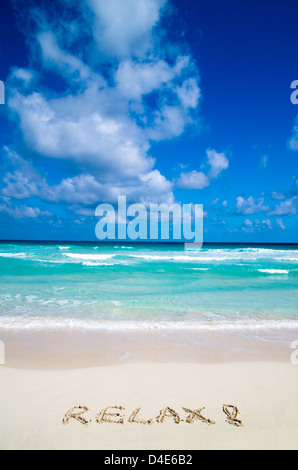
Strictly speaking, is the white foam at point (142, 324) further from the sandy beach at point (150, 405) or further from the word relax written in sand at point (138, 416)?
the word relax written in sand at point (138, 416)

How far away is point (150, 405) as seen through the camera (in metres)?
2.91

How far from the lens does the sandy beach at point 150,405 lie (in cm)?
244

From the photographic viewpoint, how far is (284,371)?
382cm

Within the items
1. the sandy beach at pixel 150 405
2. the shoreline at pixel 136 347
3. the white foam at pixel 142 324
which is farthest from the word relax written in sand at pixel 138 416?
the white foam at pixel 142 324

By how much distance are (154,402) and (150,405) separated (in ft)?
0.26

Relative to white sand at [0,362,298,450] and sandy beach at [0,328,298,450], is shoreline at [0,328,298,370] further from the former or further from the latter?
white sand at [0,362,298,450]

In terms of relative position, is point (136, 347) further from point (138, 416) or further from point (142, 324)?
point (138, 416)

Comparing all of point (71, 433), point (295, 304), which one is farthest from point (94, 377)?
point (295, 304)

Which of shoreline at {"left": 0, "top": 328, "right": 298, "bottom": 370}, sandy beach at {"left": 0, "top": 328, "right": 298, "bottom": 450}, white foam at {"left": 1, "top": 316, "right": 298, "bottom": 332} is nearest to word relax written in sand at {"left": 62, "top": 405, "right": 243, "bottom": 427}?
sandy beach at {"left": 0, "top": 328, "right": 298, "bottom": 450}

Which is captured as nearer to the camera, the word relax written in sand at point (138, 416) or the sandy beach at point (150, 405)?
the sandy beach at point (150, 405)

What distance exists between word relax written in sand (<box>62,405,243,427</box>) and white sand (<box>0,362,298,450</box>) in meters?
0.04

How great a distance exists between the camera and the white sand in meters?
2.43

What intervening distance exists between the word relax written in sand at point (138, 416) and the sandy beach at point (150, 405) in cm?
1
